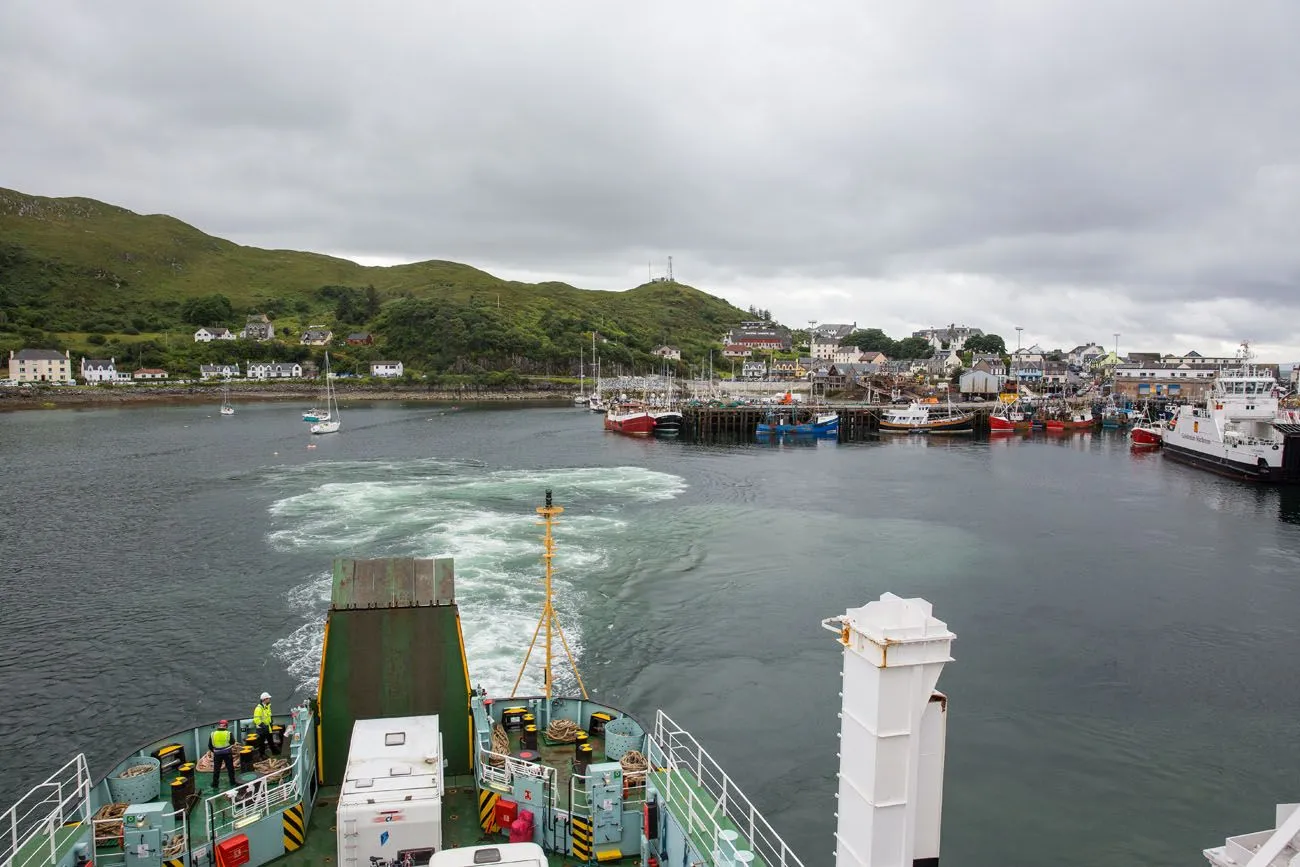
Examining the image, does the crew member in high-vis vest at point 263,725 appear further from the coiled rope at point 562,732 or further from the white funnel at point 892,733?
the white funnel at point 892,733

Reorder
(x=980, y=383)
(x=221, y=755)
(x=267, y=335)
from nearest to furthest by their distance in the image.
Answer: (x=221, y=755) → (x=980, y=383) → (x=267, y=335)

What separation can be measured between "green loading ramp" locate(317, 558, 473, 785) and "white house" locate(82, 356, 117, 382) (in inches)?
5946

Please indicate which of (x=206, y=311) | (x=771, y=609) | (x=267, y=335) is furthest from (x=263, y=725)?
(x=206, y=311)

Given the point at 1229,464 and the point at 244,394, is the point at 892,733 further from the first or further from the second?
the point at 244,394

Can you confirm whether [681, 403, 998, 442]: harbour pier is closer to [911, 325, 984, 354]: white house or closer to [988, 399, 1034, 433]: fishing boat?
[988, 399, 1034, 433]: fishing boat

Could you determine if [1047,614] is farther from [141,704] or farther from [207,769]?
[141,704]

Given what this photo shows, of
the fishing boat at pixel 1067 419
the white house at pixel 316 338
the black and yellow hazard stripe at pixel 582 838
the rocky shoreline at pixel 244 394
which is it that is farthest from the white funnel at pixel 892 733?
the white house at pixel 316 338

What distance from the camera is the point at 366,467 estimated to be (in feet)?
184

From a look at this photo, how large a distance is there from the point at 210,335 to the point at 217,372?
76.1 feet

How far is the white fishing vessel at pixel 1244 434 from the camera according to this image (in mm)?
52625

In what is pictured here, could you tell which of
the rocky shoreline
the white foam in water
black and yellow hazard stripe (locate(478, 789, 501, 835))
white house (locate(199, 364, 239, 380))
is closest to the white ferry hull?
the white foam in water

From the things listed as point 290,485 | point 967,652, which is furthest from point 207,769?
point 290,485

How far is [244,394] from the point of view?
131 meters

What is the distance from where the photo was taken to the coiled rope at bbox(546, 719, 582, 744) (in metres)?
11.5
